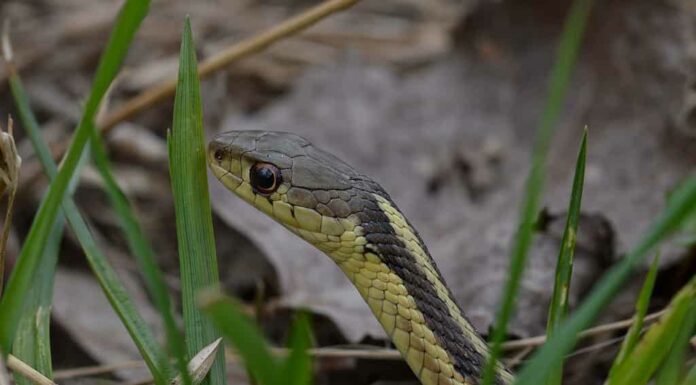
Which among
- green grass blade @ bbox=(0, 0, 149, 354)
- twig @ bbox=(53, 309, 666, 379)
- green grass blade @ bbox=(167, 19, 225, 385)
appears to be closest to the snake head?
twig @ bbox=(53, 309, 666, 379)

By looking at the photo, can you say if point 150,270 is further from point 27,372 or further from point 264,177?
point 264,177

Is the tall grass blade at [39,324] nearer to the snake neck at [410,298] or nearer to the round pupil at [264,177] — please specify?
the round pupil at [264,177]

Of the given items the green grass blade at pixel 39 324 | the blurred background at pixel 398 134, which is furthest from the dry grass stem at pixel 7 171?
the blurred background at pixel 398 134

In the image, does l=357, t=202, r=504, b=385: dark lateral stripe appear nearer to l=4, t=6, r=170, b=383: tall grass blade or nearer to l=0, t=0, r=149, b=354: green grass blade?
l=4, t=6, r=170, b=383: tall grass blade

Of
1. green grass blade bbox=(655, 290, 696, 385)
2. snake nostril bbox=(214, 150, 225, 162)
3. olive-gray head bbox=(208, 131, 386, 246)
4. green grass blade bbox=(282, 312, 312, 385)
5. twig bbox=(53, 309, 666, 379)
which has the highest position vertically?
snake nostril bbox=(214, 150, 225, 162)

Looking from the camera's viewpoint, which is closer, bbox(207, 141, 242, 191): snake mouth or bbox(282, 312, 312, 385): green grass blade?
bbox(282, 312, 312, 385): green grass blade

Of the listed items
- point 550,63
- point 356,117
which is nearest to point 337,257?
point 356,117
